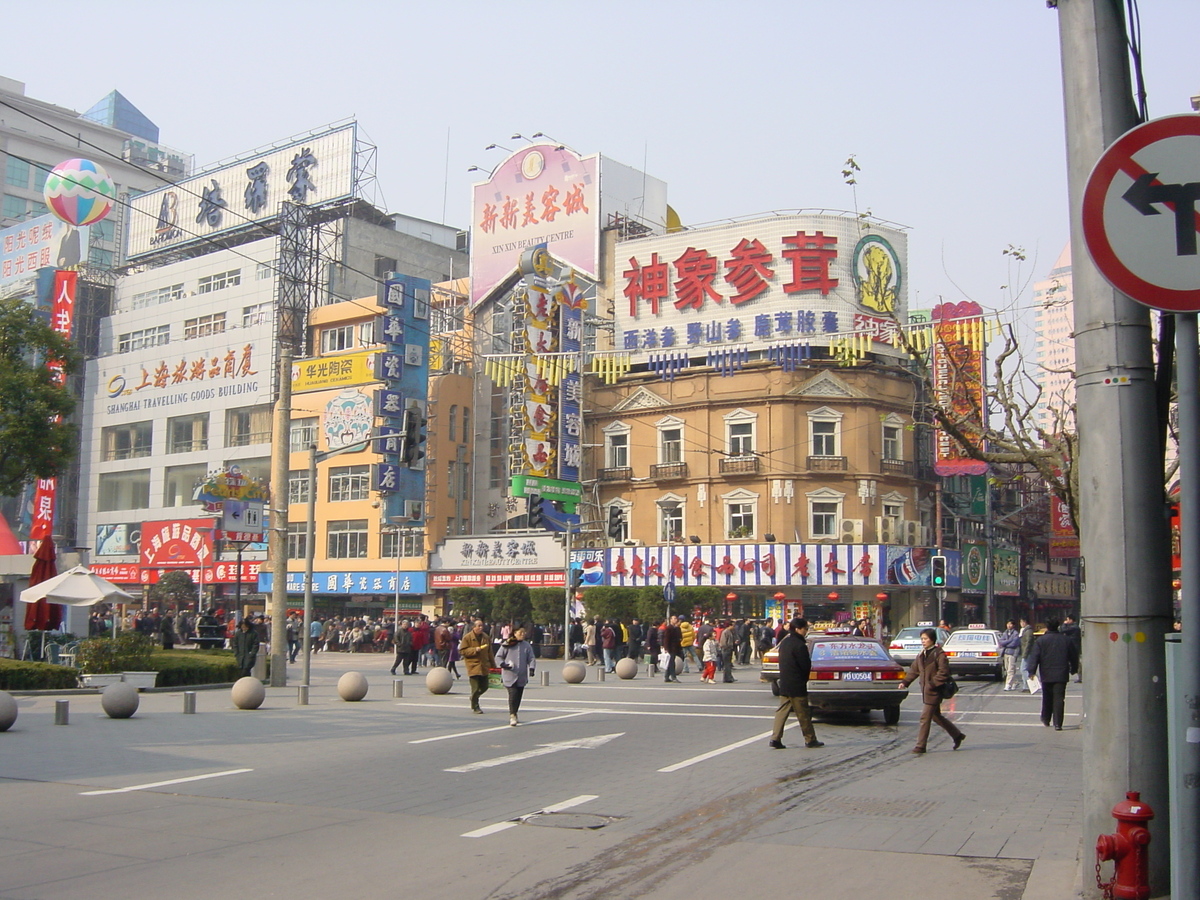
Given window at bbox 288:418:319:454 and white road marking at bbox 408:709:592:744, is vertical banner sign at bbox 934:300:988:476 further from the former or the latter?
window at bbox 288:418:319:454

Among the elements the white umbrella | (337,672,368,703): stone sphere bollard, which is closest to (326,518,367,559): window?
the white umbrella

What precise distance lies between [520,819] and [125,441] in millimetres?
66010

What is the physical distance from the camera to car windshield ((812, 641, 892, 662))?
59.5ft

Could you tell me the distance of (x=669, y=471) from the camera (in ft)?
163

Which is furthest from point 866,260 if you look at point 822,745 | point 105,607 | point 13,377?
point 105,607

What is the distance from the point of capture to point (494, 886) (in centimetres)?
740

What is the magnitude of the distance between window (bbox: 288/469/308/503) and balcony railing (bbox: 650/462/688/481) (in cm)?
1953

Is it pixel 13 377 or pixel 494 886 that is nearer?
pixel 494 886

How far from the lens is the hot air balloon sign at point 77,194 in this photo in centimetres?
5522

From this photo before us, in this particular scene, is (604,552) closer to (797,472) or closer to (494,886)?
(797,472)

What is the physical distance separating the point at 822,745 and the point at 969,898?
7.96 meters

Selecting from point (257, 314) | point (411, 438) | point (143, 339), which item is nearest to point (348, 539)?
point (257, 314)

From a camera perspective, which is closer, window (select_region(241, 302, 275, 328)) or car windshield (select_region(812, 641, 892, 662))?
car windshield (select_region(812, 641, 892, 662))

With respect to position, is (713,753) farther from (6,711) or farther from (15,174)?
(15,174)
